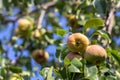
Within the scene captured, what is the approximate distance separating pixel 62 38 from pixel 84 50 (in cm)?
149

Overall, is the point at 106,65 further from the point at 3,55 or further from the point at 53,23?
the point at 53,23

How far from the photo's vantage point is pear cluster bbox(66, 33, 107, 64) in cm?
232

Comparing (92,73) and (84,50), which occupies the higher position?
(84,50)

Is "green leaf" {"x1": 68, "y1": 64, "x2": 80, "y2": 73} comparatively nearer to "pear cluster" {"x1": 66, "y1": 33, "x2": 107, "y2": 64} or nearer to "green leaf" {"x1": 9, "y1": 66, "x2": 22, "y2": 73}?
"pear cluster" {"x1": 66, "y1": 33, "x2": 107, "y2": 64}

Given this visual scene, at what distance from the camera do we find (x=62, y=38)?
3.87 m

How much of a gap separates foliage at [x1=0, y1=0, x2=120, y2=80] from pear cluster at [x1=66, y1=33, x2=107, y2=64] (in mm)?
41

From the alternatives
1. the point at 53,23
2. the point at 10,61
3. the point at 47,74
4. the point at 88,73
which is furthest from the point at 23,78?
the point at 53,23

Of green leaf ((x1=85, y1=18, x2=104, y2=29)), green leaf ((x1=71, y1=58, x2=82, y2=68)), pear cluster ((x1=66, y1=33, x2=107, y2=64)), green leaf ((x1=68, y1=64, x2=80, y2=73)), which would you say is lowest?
green leaf ((x1=68, y1=64, x2=80, y2=73))

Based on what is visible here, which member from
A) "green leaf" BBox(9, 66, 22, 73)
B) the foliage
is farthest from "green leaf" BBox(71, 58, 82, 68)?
"green leaf" BBox(9, 66, 22, 73)

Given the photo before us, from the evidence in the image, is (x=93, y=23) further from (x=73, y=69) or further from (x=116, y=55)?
(x=73, y=69)

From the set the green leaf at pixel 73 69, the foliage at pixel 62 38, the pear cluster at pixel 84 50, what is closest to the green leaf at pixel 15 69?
the foliage at pixel 62 38

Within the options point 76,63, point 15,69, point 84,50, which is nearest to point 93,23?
point 84,50

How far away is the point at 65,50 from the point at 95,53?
0.79 ft

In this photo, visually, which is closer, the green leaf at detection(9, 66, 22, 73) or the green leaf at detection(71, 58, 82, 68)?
the green leaf at detection(71, 58, 82, 68)
